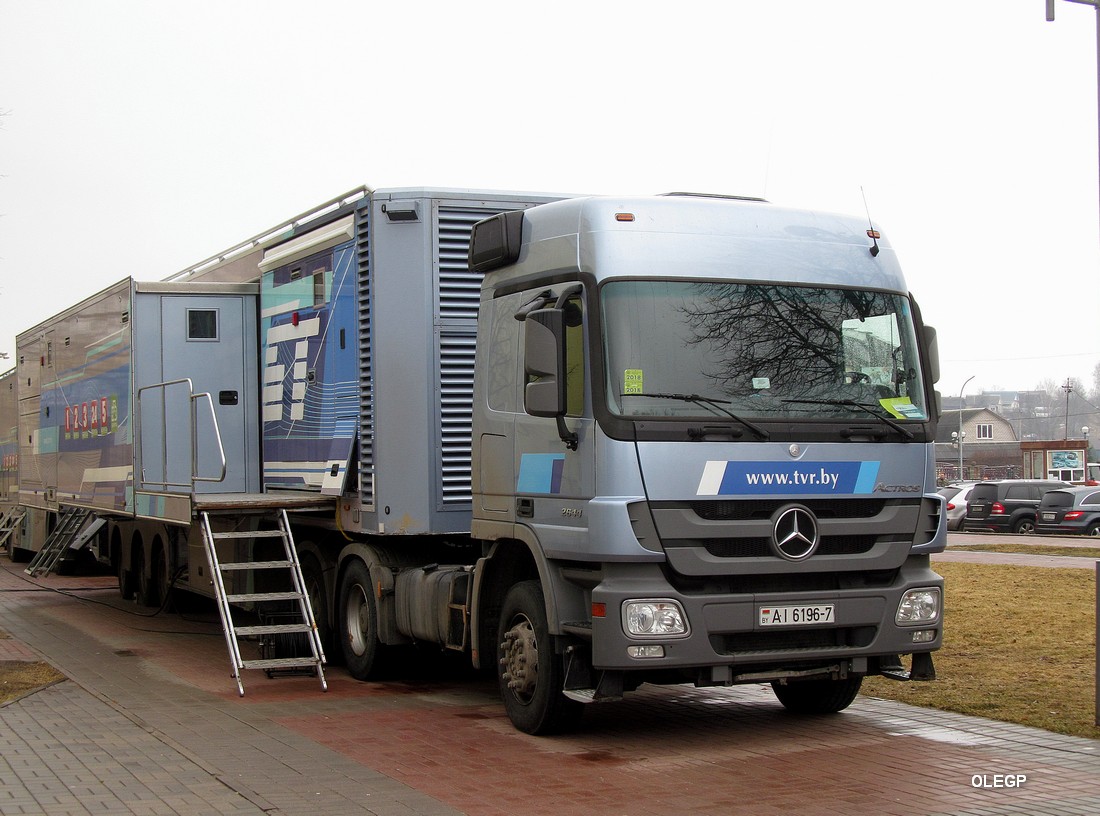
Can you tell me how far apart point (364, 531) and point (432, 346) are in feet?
5.32

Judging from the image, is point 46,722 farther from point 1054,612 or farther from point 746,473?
point 1054,612

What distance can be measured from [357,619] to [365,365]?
2271mm

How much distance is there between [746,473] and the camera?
25.5ft

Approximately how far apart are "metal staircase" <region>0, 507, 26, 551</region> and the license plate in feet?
69.6

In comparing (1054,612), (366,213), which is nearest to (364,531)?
(366,213)

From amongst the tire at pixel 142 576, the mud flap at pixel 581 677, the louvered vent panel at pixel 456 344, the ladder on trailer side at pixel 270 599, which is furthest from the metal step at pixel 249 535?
the tire at pixel 142 576

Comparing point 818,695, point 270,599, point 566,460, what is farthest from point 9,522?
point 566,460

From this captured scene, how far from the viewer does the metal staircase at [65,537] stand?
61.0 feet

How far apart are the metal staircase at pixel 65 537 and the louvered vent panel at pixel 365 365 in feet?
30.1

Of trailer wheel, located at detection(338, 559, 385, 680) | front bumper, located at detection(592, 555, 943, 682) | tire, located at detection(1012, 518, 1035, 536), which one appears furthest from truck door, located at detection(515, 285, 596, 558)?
tire, located at detection(1012, 518, 1035, 536)

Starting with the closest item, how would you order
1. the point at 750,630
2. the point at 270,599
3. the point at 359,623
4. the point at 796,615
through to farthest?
1. the point at 750,630
2. the point at 796,615
3. the point at 270,599
4. the point at 359,623

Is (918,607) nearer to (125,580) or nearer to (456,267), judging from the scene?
(456,267)

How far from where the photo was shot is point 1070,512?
32.1m

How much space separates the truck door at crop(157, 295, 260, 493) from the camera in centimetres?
1355
